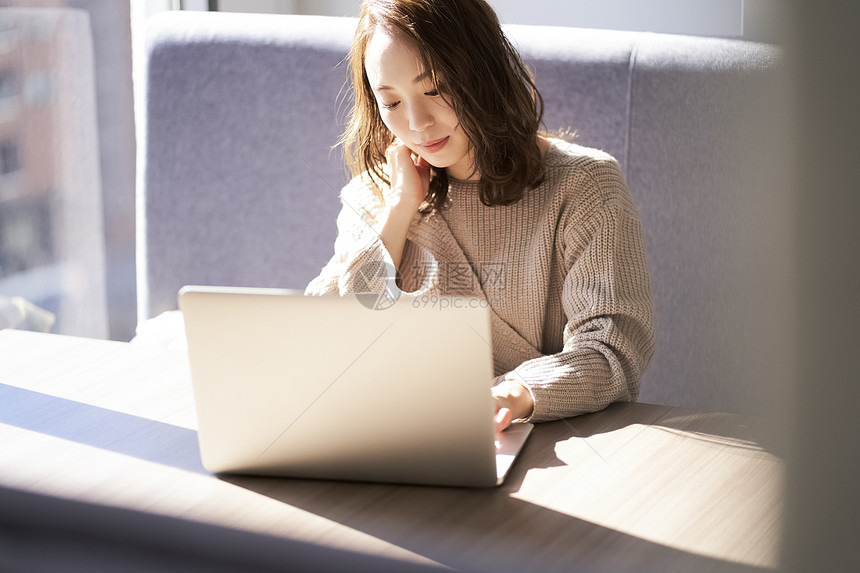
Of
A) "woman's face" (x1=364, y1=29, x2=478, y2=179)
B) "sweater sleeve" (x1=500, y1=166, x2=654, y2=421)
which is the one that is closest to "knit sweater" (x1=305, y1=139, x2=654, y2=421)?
"sweater sleeve" (x1=500, y1=166, x2=654, y2=421)

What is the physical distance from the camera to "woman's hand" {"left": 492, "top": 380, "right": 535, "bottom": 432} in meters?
0.87

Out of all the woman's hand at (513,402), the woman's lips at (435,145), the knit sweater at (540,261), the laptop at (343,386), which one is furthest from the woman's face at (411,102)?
the laptop at (343,386)

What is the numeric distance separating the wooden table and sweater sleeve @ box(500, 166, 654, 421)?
0.10ft

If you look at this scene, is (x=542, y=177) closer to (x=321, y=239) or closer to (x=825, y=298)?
(x=321, y=239)

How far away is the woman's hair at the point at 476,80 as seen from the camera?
3.59 ft

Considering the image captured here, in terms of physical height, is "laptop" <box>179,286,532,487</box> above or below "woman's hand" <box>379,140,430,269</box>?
below

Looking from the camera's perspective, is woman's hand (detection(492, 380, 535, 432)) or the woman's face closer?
woman's hand (detection(492, 380, 535, 432))

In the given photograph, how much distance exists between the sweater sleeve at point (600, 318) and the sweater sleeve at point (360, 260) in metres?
0.26

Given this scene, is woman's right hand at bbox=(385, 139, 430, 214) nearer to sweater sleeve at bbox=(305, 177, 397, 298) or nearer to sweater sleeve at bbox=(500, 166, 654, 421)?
sweater sleeve at bbox=(305, 177, 397, 298)

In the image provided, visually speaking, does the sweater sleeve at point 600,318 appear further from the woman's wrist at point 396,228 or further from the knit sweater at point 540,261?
the woman's wrist at point 396,228

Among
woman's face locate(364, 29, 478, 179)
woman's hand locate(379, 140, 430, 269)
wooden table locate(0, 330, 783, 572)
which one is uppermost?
woman's face locate(364, 29, 478, 179)

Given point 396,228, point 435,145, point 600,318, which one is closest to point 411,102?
point 435,145

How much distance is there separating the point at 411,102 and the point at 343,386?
529 millimetres

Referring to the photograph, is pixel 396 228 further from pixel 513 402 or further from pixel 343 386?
pixel 343 386
